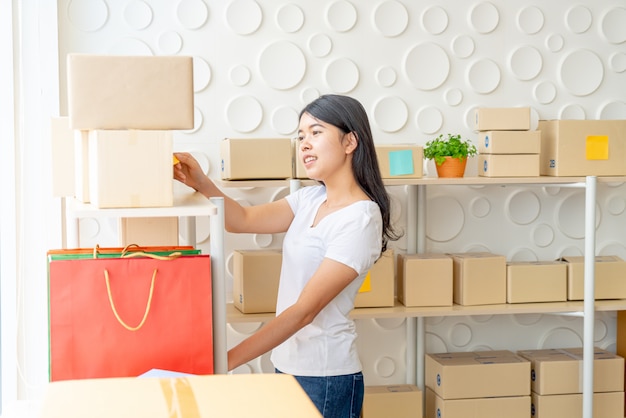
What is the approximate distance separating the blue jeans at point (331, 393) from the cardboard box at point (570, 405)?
5.09 feet

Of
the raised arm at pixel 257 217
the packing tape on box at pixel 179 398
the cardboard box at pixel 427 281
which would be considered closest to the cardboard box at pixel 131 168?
the packing tape on box at pixel 179 398

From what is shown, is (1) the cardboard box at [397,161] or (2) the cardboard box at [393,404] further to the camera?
(2) the cardboard box at [393,404]

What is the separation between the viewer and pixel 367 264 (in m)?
2.00

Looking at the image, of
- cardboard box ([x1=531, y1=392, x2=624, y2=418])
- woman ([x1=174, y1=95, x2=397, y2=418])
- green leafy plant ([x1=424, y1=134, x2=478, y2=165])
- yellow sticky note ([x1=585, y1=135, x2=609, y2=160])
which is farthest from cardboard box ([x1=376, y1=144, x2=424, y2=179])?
cardboard box ([x1=531, y1=392, x2=624, y2=418])

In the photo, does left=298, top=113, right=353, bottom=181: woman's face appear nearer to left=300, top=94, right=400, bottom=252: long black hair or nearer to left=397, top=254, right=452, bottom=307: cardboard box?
left=300, top=94, right=400, bottom=252: long black hair

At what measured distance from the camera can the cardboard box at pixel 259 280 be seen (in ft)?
9.82

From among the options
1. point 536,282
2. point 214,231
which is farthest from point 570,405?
point 214,231

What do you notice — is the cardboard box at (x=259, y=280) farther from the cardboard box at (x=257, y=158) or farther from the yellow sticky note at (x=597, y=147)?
the yellow sticky note at (x=597, y=147)

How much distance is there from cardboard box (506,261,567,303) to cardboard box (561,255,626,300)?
30 mm

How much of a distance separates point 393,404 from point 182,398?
91.5 inches

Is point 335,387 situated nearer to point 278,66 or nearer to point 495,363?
point 495,363

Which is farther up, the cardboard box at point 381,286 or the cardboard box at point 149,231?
the cardboard box at point 149,231

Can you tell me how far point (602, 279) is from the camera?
3.33 metres

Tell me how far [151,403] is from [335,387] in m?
1.04
